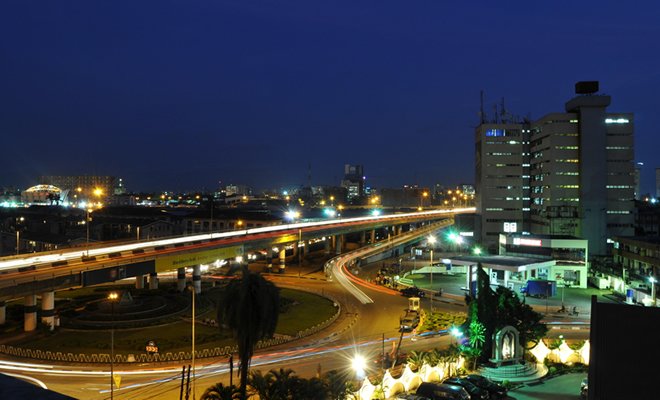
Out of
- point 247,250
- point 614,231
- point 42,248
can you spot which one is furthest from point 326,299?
point 42,248

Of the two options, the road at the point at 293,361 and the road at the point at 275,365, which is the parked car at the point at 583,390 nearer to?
the road at the point at 293,361

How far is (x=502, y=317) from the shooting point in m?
32.0

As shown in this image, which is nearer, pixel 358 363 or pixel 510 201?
pixel 358 363

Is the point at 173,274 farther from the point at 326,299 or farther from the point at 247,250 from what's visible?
the point at 326,299

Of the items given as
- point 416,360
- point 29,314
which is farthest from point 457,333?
point 29,314

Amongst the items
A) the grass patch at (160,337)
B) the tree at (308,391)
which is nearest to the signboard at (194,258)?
the grass patch at (160,337)

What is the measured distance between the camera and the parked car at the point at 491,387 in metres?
25.8

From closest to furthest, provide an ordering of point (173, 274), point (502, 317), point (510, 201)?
point (502, 317)
point (173, 274)
point (510, 201)

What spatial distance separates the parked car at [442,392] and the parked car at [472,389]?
502 millimetres

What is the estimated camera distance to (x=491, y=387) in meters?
26.0

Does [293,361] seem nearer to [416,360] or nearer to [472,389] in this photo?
[416,360]

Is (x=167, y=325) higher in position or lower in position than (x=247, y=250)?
lower

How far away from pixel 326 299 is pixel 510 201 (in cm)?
5302

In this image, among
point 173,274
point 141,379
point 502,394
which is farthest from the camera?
point 173,274
